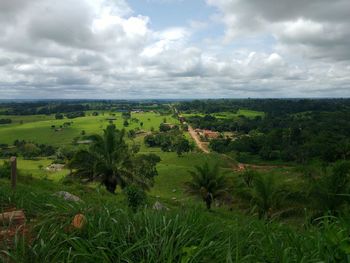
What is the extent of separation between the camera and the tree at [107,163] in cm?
2181

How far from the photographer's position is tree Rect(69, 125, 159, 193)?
21.8 metres

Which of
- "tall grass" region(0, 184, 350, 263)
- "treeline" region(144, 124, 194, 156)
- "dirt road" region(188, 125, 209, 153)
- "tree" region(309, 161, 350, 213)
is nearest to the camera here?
"tall grass" region(0, 184, 350, 263)

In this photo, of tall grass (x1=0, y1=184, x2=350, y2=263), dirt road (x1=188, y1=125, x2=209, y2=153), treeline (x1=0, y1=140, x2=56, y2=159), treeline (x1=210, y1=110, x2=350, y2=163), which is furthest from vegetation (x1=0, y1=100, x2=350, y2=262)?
treeline (x1=0, y1=140, x2=56, y2=159)

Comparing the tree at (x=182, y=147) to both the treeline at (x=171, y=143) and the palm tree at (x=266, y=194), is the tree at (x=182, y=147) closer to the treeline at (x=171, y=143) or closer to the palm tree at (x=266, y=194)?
the treeline at (x=171, y=143)

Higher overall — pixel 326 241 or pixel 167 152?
pixel 326 241

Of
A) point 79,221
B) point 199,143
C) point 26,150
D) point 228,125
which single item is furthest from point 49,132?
point 79,221

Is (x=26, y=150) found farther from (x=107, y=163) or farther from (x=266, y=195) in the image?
(x=266, y=195)

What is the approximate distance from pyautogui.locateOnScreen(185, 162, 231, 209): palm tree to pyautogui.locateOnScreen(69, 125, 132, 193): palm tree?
4.58 metres

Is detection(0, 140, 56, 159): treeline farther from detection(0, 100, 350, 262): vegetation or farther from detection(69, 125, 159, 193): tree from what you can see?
detection(69, 125, 159, 193): tree

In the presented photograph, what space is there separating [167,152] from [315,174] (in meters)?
63.7

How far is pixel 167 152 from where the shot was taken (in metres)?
87.6

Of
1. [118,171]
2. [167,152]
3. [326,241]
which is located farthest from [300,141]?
[326,241]

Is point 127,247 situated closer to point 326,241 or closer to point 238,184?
point 326,241

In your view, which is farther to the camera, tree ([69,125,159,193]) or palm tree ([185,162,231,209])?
palm tree ([185,162,231,209])
